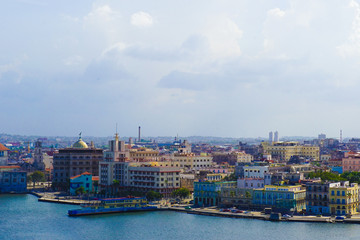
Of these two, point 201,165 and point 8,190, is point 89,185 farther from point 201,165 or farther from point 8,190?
point 201,165

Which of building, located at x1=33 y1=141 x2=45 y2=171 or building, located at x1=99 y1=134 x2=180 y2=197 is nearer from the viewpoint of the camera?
building, located at x1=99 y1=134 x2=180 y2=197

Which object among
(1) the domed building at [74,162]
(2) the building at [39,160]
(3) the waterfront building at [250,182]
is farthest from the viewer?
(2) the building at [39,160]

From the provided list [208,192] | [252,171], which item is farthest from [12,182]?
[252,171]

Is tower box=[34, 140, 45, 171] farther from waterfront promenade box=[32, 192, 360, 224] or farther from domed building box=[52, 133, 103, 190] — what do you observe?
waterfront promenade box=[32, 192, 360, 224]

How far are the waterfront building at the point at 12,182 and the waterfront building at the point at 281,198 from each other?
34164mm

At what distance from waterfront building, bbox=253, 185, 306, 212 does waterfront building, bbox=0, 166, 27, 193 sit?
3416 centimetres

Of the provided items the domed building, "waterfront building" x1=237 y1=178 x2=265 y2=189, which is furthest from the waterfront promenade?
the domed building

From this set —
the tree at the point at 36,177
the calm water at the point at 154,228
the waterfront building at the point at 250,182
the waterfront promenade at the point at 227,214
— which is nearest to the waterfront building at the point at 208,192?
the waterfront building at the point at 250,182

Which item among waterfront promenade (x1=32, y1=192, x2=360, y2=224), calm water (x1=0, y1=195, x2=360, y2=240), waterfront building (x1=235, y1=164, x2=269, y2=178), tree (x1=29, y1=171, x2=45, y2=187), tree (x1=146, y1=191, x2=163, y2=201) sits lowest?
calm water (x1=0, y1=195, x2=360, y2=240)

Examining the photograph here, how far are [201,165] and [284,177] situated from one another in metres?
26.2

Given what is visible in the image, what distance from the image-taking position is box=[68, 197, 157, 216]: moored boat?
5611cm

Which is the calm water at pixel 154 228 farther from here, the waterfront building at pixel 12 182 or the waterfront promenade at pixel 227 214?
the waterfront building at pixel 12 182

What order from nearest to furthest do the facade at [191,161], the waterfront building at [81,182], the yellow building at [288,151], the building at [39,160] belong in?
the waterfront building at [81,182]
the facade at [191,161]
the building at [39,160]
the yellow building at [288,151]

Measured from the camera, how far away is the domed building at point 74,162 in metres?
83.8
